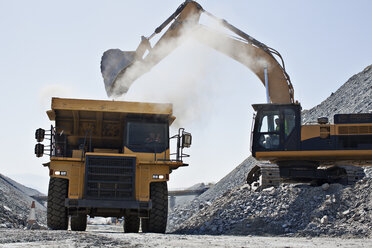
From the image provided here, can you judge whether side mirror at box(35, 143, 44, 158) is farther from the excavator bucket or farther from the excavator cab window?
the excavator cab window

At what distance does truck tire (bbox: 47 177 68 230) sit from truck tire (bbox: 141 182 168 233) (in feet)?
6.85

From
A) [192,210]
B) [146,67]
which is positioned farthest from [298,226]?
[192,210]

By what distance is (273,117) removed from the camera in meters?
15.7

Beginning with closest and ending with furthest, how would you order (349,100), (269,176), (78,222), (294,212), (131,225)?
(78,222) → (131,225) → (294,212) → (269,176) → (349,100)

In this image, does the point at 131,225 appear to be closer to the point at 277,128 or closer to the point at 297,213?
the point at 297,213

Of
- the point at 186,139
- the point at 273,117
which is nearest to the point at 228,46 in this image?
the point at 273,117

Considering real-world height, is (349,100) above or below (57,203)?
above

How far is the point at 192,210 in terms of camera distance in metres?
25.3

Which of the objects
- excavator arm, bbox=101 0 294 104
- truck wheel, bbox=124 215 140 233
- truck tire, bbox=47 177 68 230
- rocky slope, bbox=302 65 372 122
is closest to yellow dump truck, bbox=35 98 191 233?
truck tire, bbox=47 177 68 230

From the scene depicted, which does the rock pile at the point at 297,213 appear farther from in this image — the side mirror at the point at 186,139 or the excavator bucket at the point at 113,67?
the excavator bucket at the point at 113,67

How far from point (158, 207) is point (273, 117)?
4.84m

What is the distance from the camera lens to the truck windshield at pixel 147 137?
1320cm

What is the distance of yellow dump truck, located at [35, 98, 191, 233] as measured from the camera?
1250cm

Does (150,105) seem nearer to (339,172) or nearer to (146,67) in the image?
(146,67)
